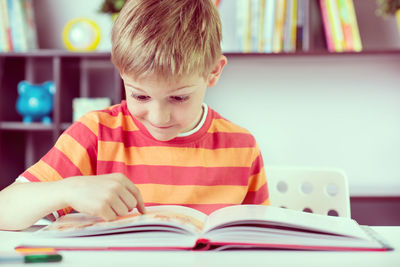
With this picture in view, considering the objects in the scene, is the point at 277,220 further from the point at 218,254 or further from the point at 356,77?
the point at 356,77

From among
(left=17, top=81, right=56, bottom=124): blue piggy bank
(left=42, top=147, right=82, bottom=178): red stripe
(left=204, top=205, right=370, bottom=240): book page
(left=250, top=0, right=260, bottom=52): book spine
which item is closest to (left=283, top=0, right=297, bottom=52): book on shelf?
(left=250, top=0, right=260, bottom=52): book spine

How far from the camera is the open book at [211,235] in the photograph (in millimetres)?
595

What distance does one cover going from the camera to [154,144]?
108 cm

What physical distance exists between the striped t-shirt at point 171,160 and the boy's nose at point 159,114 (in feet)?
0.66

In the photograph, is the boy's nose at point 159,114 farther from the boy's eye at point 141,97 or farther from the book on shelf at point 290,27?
the book on shelf at point 290,27

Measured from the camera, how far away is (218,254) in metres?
0.58

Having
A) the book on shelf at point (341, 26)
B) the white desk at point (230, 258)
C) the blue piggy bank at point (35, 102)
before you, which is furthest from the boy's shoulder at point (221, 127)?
the blue piggy bank at point (35, 102)

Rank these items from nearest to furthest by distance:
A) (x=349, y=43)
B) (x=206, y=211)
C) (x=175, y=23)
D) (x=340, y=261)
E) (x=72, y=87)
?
(x=340, y=261) → (x=175, y=23) → (x=206, y=211) → (x=349, y=43) → (x=72, y=87)

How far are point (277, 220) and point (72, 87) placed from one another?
1.91 metres

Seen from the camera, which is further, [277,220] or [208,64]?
[208,64]

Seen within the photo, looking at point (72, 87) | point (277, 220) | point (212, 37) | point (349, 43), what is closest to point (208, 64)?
point (212, 37)

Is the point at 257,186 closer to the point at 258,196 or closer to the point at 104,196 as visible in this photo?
the point at 258,196

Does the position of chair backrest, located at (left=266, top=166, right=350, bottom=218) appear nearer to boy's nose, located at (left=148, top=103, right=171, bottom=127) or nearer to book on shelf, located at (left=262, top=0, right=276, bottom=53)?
boy's nose, located at (left=148, top=103, right=171, bottom=127)

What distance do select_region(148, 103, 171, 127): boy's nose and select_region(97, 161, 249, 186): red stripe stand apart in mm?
211
